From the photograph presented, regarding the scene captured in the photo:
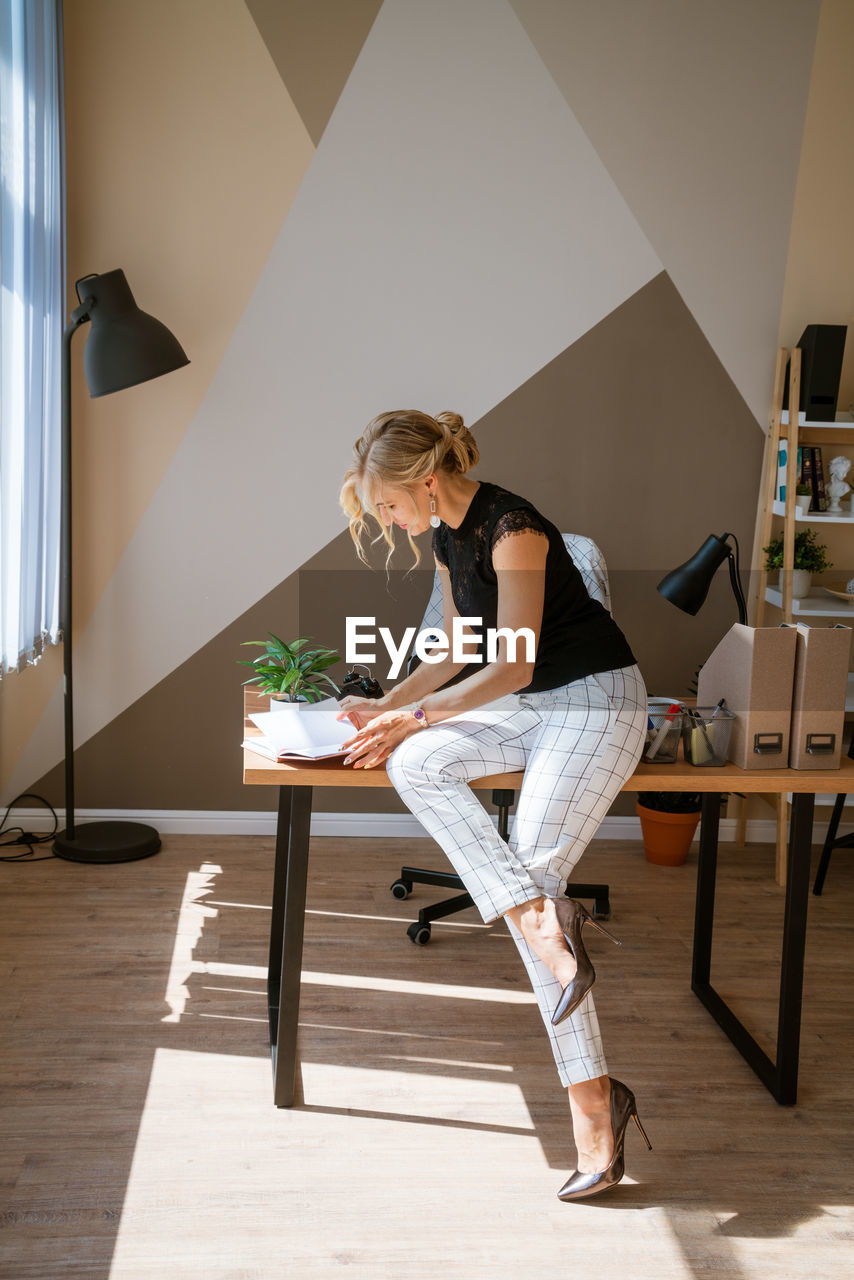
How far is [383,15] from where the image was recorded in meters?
3.44

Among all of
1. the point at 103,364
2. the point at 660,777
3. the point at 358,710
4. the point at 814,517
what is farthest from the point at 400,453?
the point at 814,517

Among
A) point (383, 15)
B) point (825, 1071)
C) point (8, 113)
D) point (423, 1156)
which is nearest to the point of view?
point (423, 1156)

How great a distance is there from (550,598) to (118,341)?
5.58 ft

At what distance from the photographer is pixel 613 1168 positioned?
183 centimetres

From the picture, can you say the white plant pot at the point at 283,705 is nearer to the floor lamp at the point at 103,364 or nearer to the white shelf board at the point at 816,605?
the floor lamp at the point at 103,364

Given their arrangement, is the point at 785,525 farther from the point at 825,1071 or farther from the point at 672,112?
the point at 825,1071

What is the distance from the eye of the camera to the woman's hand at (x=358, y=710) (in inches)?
85.4

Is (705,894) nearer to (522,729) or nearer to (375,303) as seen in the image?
(522,729)

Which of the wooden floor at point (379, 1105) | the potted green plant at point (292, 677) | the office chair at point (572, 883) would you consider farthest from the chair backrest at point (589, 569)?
the wooden floor at point (379, 1105)

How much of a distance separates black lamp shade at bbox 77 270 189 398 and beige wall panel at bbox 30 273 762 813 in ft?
2.84

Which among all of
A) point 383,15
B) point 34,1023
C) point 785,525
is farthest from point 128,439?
point 785,525

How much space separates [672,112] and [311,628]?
212 centimetres

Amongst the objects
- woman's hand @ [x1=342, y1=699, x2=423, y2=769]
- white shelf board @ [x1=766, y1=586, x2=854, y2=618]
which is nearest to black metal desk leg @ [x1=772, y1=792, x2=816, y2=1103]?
woman's hand @ [x1=342, y1=699, x2=423, y2=769]

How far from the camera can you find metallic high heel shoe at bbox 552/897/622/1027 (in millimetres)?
1799
